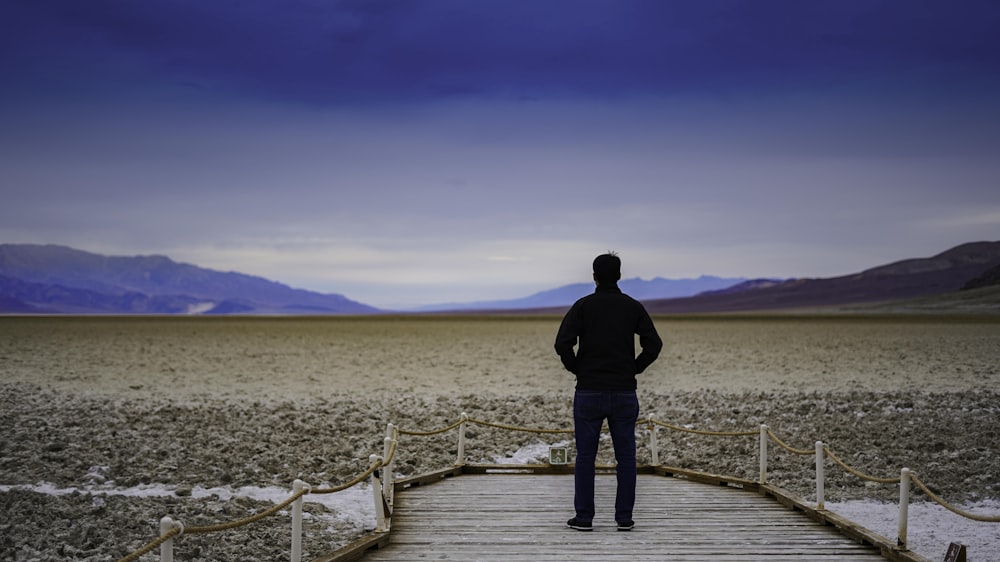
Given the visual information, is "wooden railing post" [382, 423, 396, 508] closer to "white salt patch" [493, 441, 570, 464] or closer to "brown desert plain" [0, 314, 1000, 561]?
"brown desert plain" [0, 314, 1000, 561]

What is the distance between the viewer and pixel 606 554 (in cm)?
643

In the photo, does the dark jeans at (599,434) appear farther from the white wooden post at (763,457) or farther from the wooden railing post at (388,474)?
the white wooden post at (763,457)

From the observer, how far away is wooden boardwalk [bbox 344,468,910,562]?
649 cm

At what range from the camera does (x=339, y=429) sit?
16297 mm

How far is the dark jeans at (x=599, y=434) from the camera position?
677cm

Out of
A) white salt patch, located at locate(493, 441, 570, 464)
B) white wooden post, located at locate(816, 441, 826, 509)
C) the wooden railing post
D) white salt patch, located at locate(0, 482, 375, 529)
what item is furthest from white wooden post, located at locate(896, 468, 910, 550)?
white salt patch, located at locate(493, 441, 570, 464)

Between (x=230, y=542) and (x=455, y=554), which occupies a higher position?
(x=455, y=554)

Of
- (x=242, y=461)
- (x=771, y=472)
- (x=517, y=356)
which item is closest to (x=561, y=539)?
(x=771, y=472)

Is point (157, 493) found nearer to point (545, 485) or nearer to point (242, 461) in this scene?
point (242, 461)

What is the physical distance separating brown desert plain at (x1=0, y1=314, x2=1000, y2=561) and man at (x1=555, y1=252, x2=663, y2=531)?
1.45 meters

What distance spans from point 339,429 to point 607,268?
10.7m

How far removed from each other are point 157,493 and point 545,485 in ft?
19.7

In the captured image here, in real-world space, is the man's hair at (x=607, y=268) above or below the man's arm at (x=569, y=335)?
above

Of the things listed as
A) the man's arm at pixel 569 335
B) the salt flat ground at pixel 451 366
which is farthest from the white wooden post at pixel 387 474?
the salt flat ground at pixel 451 366
